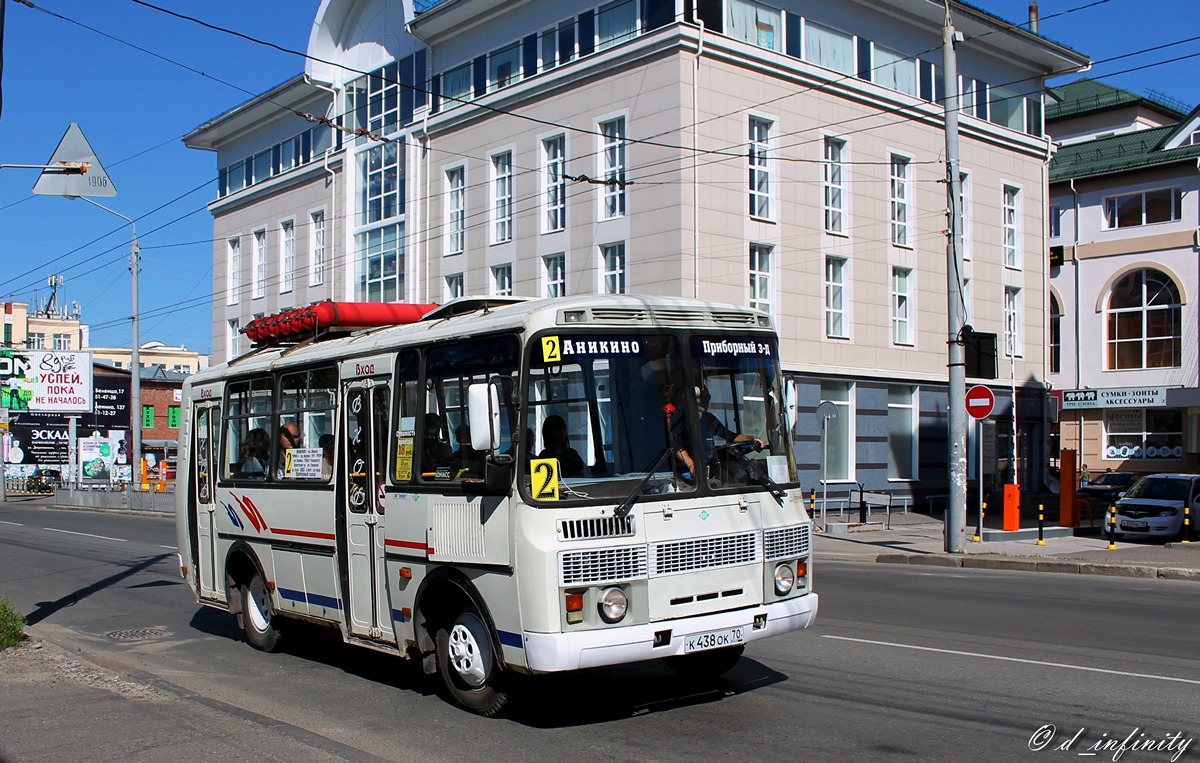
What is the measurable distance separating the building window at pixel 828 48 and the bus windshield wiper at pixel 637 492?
90.4 ft

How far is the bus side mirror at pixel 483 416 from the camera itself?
695 centimetres

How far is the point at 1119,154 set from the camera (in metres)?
51.1

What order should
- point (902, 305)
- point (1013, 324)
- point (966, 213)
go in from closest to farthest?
point (902, 305), point (966, 213), point (1013, 324)

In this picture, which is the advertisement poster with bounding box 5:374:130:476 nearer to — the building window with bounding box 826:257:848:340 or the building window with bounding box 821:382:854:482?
the building window with bounding box 821:382:854:482

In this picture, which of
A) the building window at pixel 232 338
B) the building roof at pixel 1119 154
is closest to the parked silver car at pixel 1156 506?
the building roof at pixel 1119 154

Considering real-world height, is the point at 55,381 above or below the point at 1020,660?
above

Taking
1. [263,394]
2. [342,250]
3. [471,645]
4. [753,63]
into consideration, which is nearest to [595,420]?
[471,645]

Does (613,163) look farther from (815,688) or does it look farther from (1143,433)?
(1143,433)

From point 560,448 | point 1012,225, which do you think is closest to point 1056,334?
point 1012,225

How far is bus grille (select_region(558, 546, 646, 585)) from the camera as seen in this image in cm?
681

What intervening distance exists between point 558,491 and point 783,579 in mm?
1813

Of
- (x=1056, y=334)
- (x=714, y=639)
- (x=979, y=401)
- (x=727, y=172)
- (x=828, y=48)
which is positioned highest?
(x=828, y=48)

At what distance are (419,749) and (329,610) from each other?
8.84 ft

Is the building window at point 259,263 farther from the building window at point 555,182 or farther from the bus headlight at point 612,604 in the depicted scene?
the bus headlight at point 612,604
